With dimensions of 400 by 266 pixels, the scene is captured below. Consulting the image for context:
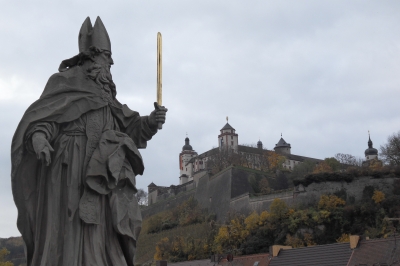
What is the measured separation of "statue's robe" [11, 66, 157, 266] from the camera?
6570 millimetres

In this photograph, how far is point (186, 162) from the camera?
13350 centimetres

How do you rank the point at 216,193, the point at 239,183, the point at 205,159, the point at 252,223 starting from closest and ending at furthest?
1. the point at 252,223
2. the point at 239,183
3. the point at 216,193
4. the point at 205,159

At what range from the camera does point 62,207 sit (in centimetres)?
670

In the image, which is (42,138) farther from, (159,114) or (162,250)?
(162,250)

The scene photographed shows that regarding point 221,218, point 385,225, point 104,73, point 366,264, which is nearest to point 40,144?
Result: point 104,73

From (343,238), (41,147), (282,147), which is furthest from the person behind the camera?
(282,147)

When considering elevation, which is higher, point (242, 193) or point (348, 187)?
point (242, 193)

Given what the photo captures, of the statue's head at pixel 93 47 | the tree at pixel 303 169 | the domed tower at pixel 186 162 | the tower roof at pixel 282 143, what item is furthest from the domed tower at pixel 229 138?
the statue's head at pixel 93 47

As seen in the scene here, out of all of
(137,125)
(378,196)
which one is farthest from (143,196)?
(137,125)

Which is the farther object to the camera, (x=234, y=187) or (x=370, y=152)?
(x=370, y=152)

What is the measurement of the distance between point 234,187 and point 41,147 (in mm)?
73209

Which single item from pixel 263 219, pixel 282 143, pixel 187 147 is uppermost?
pixel 282 143

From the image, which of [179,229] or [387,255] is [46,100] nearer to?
[387,255]

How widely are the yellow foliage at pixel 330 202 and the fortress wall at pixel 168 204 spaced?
106ft
